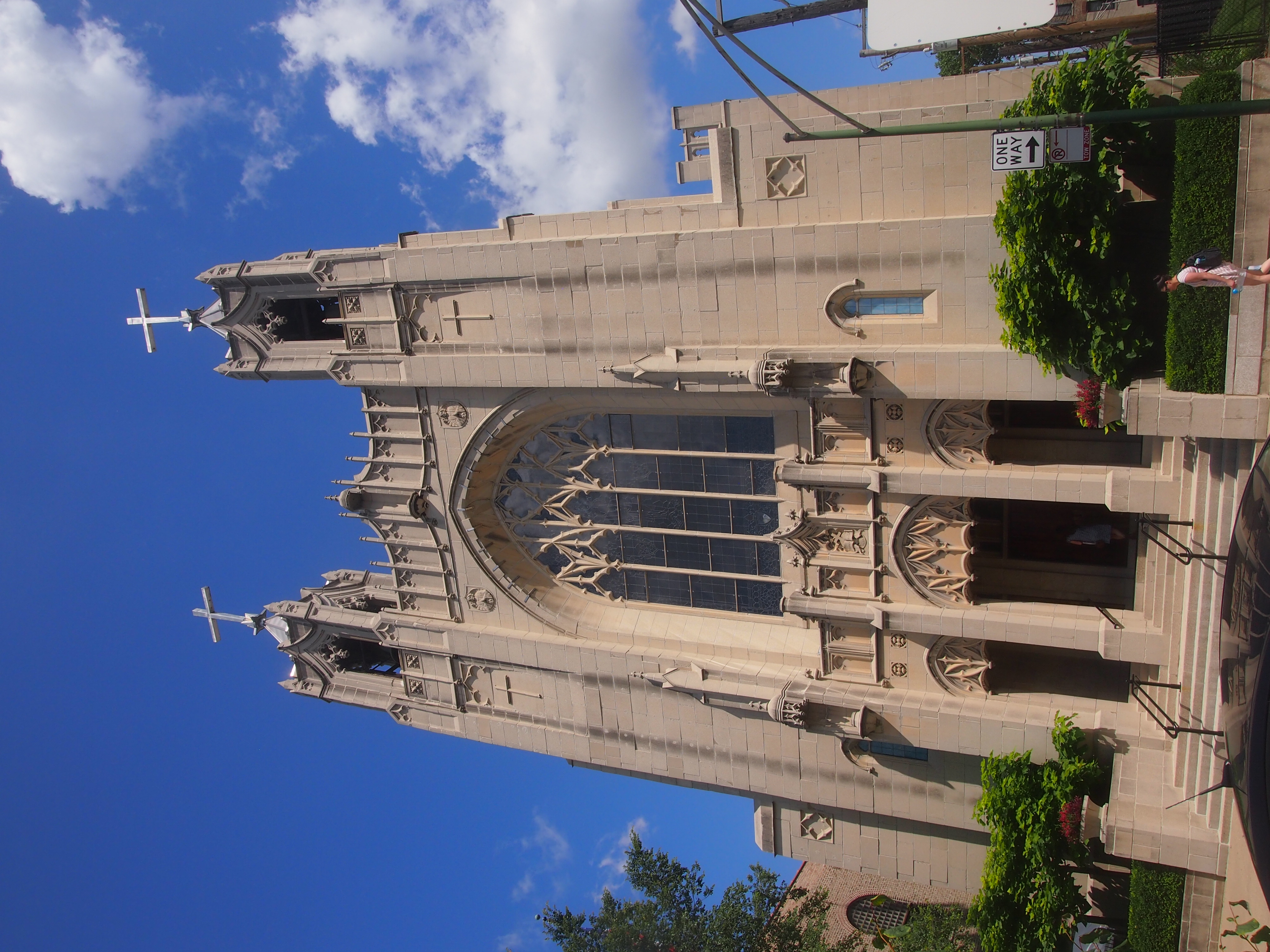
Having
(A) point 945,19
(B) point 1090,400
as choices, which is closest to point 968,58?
(A) point 945,19

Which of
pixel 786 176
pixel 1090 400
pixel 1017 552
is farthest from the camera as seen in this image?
pixel 1017 552

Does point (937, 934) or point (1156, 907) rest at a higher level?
point (1156, 907)

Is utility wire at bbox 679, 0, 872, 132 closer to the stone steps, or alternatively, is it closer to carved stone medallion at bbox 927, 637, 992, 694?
the stone steps

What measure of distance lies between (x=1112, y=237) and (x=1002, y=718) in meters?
10.2

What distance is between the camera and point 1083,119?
11742 mm

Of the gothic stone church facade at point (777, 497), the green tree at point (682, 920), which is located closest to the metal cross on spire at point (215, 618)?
the gothic stone church facade at point (777, 497)

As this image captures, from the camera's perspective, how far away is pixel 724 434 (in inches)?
866

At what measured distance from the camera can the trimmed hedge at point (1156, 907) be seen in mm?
17359

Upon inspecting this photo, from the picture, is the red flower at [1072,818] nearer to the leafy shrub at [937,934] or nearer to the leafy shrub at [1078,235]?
the leafy shrub at [1078,235]

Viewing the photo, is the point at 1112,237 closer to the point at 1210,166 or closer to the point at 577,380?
the point at 1210,166

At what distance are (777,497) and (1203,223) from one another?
10.4m

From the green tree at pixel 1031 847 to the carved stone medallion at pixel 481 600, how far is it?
1355cm

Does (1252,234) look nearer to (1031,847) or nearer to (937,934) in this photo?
(1031,847)

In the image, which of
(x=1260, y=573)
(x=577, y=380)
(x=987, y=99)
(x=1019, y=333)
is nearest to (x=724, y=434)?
(x=577, y=380)
